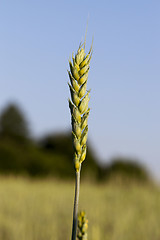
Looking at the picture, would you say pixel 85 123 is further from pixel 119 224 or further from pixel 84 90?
pixel 119 224

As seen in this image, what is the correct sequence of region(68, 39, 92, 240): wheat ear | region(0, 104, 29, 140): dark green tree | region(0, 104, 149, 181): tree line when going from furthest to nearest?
region(0, 104, 29, 140): dark green tree → region(0, 104, 149, 181): tree line → region(68, 39, 92, 240): wheat ear

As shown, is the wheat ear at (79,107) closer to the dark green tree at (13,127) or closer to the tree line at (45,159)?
the tree line at (45,159)

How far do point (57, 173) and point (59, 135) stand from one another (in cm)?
466

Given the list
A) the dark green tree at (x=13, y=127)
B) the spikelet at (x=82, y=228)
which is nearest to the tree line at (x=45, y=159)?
the dark green tree at (x=13, y=127)

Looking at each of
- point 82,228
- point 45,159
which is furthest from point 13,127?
point 82,228

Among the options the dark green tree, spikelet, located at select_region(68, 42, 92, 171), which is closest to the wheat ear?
spikelet, located at select_region(68, 42, 92, 171)

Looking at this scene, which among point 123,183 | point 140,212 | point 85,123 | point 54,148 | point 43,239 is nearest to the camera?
point 85,123

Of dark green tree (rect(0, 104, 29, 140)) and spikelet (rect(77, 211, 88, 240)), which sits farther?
dark green tree (rect(0, 104, 29, 140))

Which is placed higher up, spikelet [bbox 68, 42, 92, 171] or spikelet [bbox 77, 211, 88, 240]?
spikelet [bbox 68, 42, 92, 171]

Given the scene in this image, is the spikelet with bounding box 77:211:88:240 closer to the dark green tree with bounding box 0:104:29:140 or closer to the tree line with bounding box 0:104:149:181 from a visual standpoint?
the tree line with bounding box 0:104:149:181

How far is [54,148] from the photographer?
22.9 m

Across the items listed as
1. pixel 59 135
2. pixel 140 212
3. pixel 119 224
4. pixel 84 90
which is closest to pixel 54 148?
pixel 59 135

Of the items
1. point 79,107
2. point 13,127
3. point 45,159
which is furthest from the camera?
point 13,127

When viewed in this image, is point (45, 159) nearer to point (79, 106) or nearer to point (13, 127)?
point (13, 127)
